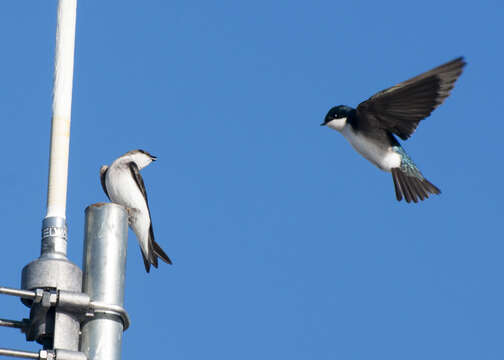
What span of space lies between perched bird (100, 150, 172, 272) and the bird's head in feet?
6.47

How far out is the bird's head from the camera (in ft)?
29.6

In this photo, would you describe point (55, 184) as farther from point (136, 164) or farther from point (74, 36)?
point (136, 164)

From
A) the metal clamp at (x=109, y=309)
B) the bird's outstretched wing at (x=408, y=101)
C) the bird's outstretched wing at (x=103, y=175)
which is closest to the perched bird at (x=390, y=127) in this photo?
→ the bird's outstretched wing at (x=408, y=101)

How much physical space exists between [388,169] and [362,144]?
45 cm

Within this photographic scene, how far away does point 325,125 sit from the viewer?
9109mm

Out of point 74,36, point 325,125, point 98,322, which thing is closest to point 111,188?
point 325,125

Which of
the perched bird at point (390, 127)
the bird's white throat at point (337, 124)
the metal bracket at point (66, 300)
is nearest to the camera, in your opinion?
the metal bracket at point (66, 300)

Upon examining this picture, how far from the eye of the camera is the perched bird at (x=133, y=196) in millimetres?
6906

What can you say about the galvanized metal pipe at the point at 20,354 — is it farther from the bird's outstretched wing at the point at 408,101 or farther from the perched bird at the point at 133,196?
the bird's outstretched wing at the point at 408,101

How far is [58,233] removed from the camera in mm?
3852

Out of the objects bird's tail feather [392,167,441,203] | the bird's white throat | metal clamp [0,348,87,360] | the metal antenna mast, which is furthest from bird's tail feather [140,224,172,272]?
metal clamp [0,348,87,360]

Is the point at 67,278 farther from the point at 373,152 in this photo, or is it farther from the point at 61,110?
the point at 373,152

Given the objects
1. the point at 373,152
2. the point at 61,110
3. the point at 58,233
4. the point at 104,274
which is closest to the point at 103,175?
the point at 373,152

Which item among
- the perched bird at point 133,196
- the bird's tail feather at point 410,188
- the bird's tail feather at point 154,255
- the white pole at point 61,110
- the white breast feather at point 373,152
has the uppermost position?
the white breast feather at point 373,152
